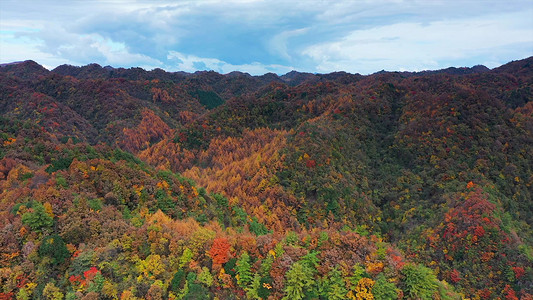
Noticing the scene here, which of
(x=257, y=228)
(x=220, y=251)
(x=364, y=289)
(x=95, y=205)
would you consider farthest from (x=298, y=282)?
(x=257, y=228)

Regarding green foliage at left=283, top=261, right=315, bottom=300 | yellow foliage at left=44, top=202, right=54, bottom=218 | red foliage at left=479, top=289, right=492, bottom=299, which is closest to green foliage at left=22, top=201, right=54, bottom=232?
yellow foliage at left=44, top=202, right=54, bottom=218

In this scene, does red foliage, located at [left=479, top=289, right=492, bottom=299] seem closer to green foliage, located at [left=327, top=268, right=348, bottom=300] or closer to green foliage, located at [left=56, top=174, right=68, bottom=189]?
green foliage, located at [left=327, top=268, right=348, bottom=300]

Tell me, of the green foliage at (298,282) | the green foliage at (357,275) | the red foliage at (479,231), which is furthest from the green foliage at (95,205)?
the red foliage at (479,231)

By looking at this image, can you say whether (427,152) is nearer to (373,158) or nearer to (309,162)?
(373,158)

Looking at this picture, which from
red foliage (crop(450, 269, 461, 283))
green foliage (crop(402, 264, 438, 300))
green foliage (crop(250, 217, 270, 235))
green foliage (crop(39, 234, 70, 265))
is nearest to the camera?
green foliage (crop(402, 264, 438, 300))

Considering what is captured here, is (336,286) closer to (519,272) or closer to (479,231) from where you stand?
(519,272)

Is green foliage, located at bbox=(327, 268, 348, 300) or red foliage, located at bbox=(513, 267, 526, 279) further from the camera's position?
red foliage, located at bbox=(513, 267, 526, 279)
